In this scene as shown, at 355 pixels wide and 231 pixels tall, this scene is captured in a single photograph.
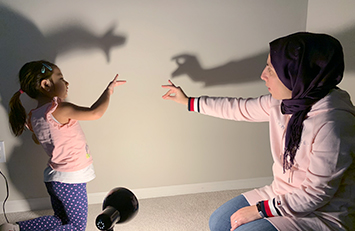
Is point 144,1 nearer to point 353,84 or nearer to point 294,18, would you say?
point 294,18

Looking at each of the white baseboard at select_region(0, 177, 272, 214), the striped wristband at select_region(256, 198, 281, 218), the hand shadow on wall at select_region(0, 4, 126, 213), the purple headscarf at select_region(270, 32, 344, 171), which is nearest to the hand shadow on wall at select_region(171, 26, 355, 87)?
the hand shadow on wall at select_region(0, 4, 126, 213)

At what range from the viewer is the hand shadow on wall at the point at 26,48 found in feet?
6.03

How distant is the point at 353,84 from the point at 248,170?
3.15ft

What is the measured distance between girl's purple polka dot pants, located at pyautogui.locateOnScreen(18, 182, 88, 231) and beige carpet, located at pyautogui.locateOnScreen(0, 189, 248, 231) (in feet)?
0.78

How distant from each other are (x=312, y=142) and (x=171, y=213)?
3.83ft

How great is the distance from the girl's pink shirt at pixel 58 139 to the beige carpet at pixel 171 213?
508mm

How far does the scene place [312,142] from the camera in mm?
1141

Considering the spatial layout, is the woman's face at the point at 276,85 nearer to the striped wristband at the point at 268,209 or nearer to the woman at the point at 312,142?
the woman at the point at 312,142

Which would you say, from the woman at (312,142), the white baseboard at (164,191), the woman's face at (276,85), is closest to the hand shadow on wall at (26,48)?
the white baseboard at (164,191)

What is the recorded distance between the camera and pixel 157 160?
2184 mm

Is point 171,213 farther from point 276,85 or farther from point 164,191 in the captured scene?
point 276,85

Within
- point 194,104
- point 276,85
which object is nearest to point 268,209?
point 276,85

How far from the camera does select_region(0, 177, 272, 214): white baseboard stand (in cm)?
205

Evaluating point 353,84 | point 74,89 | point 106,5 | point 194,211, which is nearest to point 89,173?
point 74,89
